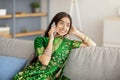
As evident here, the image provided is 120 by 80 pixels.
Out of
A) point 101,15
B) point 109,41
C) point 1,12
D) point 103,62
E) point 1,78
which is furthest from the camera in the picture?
point 101,15

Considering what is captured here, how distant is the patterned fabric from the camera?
203cm

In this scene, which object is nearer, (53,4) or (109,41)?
(109,41)

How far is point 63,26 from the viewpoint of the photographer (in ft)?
7.04

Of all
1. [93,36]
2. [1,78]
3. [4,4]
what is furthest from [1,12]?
[1,78]

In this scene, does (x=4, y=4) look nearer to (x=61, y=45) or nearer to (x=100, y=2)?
(x=100, y=2)

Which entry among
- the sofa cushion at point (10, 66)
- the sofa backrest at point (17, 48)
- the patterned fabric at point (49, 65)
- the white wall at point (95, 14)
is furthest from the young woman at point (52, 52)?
the white wall at point (95, 14)

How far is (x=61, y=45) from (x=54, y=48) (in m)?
0.07

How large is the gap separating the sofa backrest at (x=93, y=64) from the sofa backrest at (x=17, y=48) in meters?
0.46

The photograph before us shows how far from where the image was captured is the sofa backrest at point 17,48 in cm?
240

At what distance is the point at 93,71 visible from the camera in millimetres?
2031

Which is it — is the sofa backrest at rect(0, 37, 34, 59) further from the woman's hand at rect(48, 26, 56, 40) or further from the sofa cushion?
the woman's hand at rect(48, 26, 56, 40)

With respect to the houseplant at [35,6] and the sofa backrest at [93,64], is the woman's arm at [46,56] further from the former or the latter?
the houseplant at [35,6]

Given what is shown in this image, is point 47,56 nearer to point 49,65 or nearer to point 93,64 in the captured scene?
point 49,65

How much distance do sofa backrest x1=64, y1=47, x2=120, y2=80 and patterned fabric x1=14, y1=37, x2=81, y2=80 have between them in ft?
0.26
